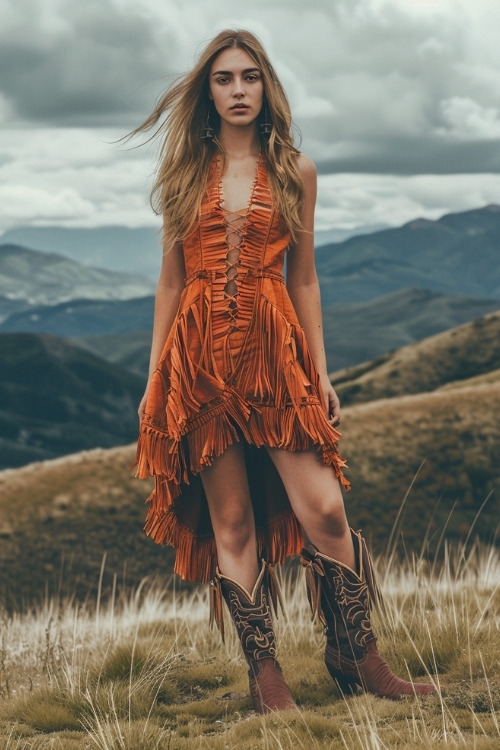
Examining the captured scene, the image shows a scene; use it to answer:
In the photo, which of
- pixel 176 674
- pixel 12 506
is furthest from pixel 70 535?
pixel 176 674

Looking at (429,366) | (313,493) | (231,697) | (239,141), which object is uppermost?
(429,366)

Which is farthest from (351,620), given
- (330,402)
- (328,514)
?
(330,402)

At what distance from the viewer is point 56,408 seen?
176 m

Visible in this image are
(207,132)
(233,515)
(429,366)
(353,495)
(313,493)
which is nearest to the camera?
(313,493)

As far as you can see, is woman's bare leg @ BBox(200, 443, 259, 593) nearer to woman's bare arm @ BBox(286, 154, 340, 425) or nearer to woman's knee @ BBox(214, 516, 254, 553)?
woman's knee @ BBox(214, 516, 254, 553)

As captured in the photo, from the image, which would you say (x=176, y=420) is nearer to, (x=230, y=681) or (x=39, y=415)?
(x=230, y=681)

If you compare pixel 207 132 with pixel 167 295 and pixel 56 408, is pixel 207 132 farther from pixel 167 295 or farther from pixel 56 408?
pixel 56 408

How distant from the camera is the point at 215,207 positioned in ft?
14.4

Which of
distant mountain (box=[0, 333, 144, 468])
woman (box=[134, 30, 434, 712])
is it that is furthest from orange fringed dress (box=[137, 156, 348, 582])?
distant mountain (box=[0, 333, 144, 468])

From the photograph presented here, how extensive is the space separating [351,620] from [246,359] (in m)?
1.30

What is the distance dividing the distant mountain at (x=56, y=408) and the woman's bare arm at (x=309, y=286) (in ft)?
445

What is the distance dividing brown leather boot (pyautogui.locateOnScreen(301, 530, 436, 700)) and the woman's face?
1982mm

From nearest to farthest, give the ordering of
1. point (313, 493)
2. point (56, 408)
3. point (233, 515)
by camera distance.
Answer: point (313, 493) < point (233, 515) < point (56, 408)

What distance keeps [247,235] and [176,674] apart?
2.34 m
